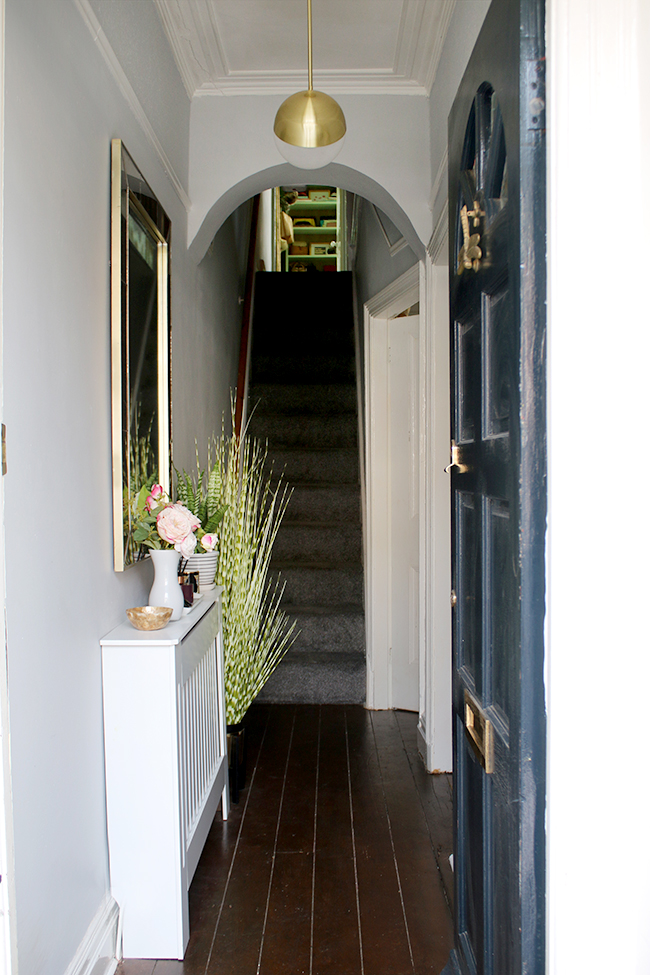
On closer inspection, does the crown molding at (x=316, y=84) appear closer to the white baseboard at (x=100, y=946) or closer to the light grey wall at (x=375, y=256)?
the light grey wall at (x=375, y=256)

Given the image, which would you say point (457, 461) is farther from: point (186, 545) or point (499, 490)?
point (186, 545)

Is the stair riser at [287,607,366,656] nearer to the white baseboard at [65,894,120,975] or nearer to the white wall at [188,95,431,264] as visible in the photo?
the white wall at [188,95,431,264]

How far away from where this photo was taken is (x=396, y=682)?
388 centimetres

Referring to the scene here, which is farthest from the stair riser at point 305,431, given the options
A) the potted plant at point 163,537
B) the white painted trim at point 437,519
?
the potted plant at point 163,537

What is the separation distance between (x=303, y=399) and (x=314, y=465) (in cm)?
71

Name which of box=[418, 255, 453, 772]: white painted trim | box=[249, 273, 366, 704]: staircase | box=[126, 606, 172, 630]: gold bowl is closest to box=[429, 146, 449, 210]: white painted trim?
box=[418, 255, 453, 772]: white painted trim

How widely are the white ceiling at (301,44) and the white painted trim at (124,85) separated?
47cm

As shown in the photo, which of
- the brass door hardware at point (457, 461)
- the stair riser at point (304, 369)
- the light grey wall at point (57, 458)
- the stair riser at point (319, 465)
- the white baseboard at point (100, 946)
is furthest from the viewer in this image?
the stair riser at point (304, 369)

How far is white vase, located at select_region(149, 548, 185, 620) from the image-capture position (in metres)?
2.05

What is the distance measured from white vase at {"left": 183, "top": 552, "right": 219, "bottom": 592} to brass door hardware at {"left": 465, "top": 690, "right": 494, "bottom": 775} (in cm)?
143

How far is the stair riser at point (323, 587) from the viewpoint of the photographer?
4395mm

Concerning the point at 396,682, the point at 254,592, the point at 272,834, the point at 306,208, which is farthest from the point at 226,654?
the point at 306,208
